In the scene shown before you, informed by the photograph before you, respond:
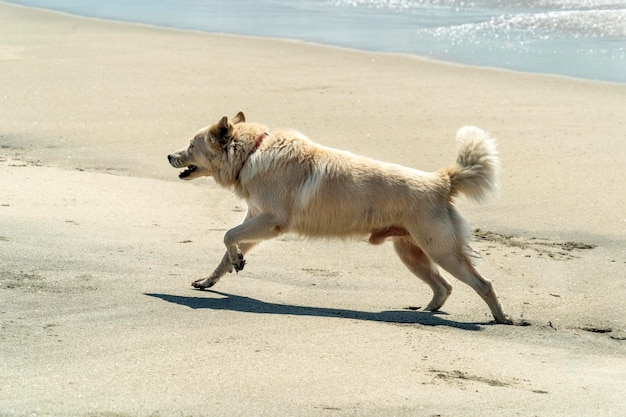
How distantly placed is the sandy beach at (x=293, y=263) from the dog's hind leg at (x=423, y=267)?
0.18m

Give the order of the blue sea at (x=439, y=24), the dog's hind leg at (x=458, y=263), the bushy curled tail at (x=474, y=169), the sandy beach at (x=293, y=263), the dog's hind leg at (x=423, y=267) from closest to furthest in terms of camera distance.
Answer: the sandy beach at (x=293, y=263) < the dog's hind leg at (x=458, y=263) < the bushy curled tail at (x=474, y=169) < the dog's hind leg at (x=423, y=267) < the blue sea at (x=439, y=24)

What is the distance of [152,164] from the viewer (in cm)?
1173

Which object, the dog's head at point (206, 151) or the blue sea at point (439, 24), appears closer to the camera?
the dog's head at point (206, 151)

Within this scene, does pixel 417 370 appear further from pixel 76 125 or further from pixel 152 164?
pixel 76 125

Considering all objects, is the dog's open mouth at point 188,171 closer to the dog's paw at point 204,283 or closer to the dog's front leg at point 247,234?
the dog's front leg at point 247,234

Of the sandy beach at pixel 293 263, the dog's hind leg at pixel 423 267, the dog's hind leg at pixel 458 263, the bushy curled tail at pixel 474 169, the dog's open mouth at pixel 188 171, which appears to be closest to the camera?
the sandy beach at pixel 293 263

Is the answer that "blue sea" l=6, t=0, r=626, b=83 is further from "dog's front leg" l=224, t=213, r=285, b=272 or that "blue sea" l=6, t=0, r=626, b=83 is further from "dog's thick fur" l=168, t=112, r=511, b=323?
"dog's front leg" l=224, t=213, r=285, b=272

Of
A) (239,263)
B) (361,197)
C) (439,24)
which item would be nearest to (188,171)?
(239,263)

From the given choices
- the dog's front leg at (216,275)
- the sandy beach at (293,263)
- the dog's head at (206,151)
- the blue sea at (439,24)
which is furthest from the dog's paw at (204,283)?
the blue sea at (439,24)

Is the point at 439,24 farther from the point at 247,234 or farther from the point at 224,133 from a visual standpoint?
the point at 247,234

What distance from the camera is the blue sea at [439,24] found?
19.0m

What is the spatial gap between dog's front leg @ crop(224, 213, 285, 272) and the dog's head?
2.24 ft

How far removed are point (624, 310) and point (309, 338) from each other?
2691mm

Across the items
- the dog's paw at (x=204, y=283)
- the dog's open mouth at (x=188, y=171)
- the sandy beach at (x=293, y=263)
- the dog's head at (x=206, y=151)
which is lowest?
the dog's paw at (x=204, y=283)
